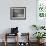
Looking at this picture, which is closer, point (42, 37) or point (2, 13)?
point (42, 37)

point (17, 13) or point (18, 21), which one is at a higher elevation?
point (17, 13)

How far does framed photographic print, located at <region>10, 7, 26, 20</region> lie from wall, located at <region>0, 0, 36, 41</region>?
14cm

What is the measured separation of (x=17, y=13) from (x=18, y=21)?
0.36 meters

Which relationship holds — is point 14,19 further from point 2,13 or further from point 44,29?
point 44,29

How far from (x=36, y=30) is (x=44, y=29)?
0.37m

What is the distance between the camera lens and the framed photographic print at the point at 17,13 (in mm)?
6774

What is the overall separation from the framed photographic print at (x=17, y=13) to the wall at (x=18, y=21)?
0.44 feet

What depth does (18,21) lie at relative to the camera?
22.4 feet

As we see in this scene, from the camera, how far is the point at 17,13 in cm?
681

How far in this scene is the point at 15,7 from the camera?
677 centimetres

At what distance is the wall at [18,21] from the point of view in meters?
6.77

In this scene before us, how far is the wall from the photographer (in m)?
Result: 6.77

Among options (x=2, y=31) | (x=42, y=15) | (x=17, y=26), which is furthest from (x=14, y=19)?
(x=42, y=15)

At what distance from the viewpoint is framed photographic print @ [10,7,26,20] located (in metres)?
6.77
